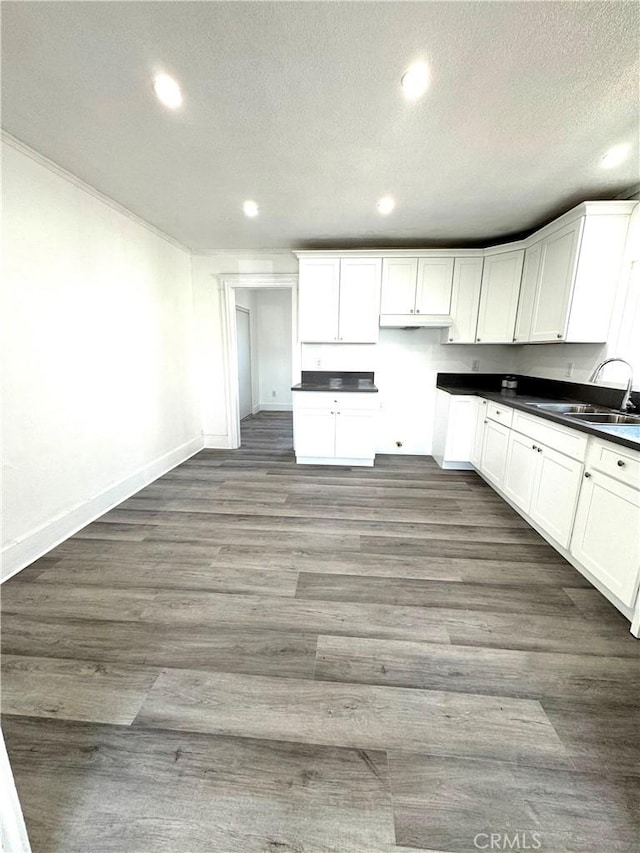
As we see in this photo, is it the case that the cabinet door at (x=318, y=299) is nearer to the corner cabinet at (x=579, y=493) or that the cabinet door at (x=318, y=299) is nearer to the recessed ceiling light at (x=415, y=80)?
the corner cabinet at (x=579, y=493)

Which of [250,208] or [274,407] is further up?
[250,208]

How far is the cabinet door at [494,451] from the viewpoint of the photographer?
312cm

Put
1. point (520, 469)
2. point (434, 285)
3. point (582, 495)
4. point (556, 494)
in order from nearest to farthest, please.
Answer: point (582, 495) → point (556, 494) → point (520, 469) → point (434, 285)

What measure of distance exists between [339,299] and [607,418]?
272cm

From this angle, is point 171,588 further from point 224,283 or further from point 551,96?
point 224,283

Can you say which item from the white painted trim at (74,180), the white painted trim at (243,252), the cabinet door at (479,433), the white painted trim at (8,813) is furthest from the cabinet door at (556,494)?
the white painted trim at (74,180)

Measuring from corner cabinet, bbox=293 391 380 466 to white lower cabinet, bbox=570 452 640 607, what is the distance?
213cm

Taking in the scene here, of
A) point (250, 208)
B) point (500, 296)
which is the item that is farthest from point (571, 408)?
point (250, 208)

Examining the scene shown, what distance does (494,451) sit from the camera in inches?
130

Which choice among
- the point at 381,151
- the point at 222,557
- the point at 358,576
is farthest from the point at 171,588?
the point at 381,151

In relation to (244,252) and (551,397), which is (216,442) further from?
(551,397)

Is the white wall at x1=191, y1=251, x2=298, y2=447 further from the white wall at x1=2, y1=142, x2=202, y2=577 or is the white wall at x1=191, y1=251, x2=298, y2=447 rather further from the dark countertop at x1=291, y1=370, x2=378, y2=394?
the dark countertop at x1=291, y1=370, x2=378, y2=394

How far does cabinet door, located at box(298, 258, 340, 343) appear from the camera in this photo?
3799mm

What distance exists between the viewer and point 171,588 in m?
1.99
